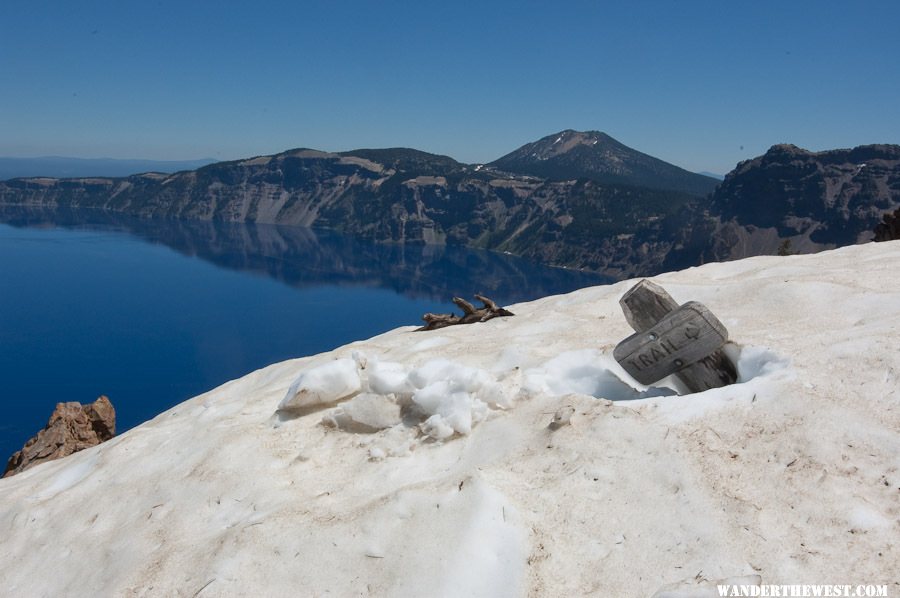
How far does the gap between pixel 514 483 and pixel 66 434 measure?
1570cm

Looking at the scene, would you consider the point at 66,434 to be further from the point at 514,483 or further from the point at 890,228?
the point at 890,228

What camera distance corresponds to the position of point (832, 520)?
4980mm

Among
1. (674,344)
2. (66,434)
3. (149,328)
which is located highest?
(674,344)

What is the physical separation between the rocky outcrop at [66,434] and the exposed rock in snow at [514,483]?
580 centimetres

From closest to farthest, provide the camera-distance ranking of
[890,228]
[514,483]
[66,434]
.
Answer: [514,483] < [66,434] < [890,228]

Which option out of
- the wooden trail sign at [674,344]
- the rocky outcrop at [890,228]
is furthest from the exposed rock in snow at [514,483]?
the rocky outcrop at [890,228]

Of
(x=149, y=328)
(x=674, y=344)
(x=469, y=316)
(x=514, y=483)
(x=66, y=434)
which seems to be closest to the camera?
(x=514, y=483)

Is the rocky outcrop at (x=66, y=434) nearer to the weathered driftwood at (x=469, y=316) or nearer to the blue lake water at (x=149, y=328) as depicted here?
the weathered driftwood at (x=469, y=316)

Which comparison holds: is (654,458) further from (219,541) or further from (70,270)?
(70,270)

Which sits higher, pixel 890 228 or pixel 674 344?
pixel 890 228

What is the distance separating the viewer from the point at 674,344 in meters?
8.12

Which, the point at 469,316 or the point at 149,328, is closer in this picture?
the point at 469,316

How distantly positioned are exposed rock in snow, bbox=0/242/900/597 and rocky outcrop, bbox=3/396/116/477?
19.0ft

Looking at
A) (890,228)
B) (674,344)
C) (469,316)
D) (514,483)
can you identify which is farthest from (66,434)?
(890,228)
